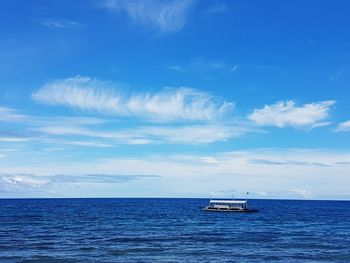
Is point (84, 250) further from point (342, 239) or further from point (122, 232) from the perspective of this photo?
point (342, 239)

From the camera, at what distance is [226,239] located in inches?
2309

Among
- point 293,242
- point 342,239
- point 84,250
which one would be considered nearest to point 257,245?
point 293,242

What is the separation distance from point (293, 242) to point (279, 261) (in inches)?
583

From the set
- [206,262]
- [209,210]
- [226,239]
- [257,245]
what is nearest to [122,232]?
[226,239]

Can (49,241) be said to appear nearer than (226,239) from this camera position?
Yes

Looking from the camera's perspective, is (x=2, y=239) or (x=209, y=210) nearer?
(x=2, y=239)

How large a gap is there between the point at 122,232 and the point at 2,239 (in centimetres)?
1710

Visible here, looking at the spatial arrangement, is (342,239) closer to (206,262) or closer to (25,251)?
(206,262)

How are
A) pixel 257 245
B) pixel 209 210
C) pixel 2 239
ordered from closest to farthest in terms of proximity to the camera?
pixel 257 245 → pixel 2 239 → pixel 209 210

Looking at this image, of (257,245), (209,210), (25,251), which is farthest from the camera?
(209,210)

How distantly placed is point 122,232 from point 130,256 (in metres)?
23.4

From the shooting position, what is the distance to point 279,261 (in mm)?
41469

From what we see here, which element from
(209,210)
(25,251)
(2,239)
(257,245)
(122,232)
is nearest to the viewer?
(25,251)

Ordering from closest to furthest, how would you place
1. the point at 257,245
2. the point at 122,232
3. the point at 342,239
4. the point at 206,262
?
the point at 206,262 → the point at 257,245 → the point at 342,239 → the point at 122,232
